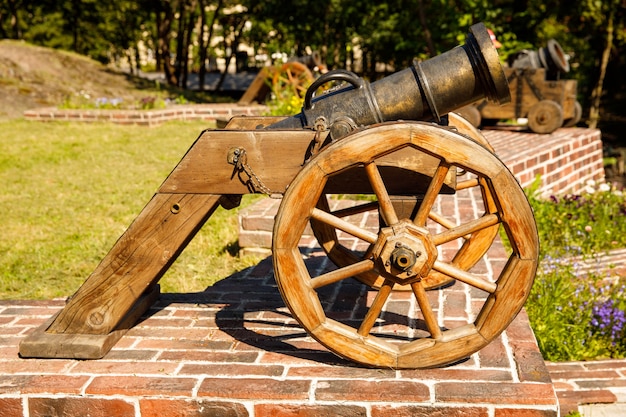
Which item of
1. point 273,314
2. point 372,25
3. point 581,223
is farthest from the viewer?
point 372,25

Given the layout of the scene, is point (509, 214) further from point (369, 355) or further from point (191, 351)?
point (191, 351)

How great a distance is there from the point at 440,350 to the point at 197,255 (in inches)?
116

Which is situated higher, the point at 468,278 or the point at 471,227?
the point at 471,227

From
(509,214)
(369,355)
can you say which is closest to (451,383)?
(369,355)

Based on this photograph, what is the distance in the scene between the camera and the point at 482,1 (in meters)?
12.3

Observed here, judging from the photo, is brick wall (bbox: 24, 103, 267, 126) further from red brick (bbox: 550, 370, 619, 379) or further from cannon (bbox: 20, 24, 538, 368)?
cannon (bbox: 20, 24, 538, 368)

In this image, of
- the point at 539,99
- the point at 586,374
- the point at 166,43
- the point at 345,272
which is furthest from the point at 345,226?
the point at 166,43

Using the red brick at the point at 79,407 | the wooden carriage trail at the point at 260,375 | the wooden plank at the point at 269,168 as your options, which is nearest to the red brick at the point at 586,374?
the wooden carriage trail at the point at 260,375

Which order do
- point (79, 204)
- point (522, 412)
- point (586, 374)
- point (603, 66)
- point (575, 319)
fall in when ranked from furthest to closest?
point (603, 66) → point (79, 204) → point (575, 319) → point (586, 374) → point (522, 412)

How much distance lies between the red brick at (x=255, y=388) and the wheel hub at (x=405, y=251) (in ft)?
1.67

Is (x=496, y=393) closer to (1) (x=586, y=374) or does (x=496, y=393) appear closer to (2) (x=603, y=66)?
(1) (x=586, y=374)

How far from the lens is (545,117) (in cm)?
884

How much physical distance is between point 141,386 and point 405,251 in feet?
3.53

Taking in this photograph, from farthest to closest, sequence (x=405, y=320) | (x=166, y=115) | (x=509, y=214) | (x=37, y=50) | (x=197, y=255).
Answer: (x=37, y=50) → (x=166, y=115) → (x=197, y=255) → (x=405, y=320) → (x=509, y=214)
